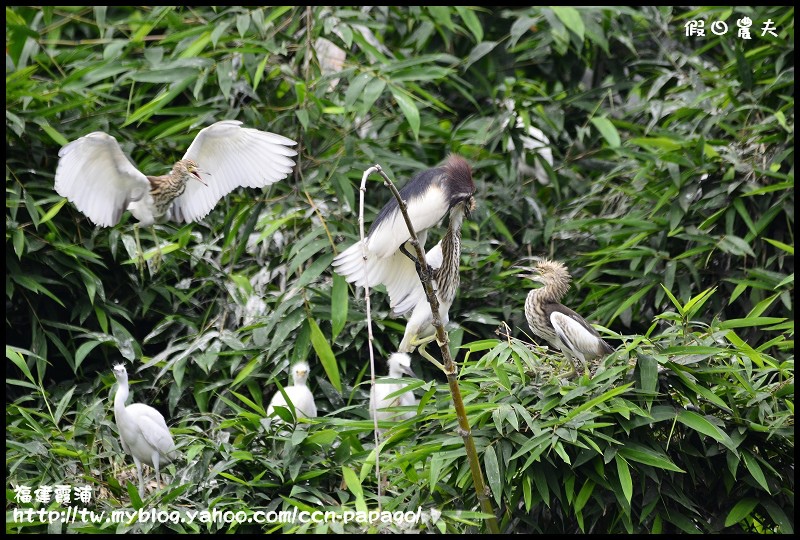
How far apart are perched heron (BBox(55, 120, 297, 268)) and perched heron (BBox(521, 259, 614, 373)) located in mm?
1037

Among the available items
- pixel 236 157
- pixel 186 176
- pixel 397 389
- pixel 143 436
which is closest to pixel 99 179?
pixel 186 176

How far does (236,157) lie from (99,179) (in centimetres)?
47

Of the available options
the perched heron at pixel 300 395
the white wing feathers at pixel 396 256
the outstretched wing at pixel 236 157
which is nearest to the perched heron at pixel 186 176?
the outstretched wing at pixel 236 157

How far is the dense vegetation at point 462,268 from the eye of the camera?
364cm

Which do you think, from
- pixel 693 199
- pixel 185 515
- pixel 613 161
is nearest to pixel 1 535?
pixel 185 515

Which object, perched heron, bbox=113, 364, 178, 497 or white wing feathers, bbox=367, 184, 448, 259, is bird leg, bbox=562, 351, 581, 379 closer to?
white wing feathers, bbox=367, 184, 448, 259

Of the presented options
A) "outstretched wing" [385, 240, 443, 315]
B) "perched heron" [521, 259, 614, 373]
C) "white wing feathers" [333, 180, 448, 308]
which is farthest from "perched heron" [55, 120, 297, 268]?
"perched heron" [521, 259, 614, 373]

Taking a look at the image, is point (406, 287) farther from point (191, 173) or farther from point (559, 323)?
point (191, 173)

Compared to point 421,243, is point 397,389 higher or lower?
lower

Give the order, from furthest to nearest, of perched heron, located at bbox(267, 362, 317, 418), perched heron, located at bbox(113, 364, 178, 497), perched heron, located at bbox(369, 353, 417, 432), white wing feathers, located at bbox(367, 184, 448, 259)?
perched heron, located at bbox(369, 353, 417, 432)
perched heron, located at bbox(267, 362, 317, 418)
perched heron, located at bbox(113, 364, 178, 497)
white wing feathers, located at bbox(367, 184, 448, 259)

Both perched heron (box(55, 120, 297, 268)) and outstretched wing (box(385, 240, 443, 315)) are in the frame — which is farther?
outstretched wing (box(385, 240, 443, 315))

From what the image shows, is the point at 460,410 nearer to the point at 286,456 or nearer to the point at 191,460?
the point at 286,456

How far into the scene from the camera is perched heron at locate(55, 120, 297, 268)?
3756mm

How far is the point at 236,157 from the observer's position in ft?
12.9
